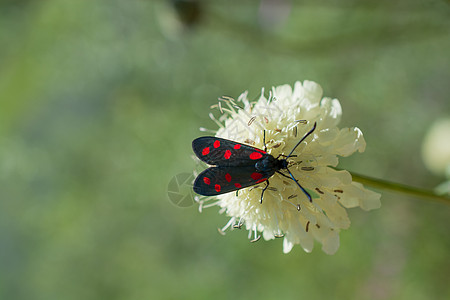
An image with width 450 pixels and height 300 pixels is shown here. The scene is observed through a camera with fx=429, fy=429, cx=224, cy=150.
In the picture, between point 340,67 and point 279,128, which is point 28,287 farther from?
point 279,128

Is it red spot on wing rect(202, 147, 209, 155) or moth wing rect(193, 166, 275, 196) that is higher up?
red spot on wing rect(202, 147, 209, 155)

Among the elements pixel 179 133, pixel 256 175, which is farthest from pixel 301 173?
pixel 179 133

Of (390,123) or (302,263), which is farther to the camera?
(302,263)

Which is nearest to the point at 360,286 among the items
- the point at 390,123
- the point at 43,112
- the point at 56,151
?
the point at 390,123

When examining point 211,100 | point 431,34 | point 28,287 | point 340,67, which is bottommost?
point 28,287

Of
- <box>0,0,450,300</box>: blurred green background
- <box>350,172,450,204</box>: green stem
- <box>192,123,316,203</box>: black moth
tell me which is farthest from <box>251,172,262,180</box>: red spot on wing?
<box>0,0,450,300</box>: blurred green background

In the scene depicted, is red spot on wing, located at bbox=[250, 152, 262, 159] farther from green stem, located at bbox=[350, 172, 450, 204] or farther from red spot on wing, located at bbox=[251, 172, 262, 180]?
green stem, located at bbox=[350, 172, 450, 204]
